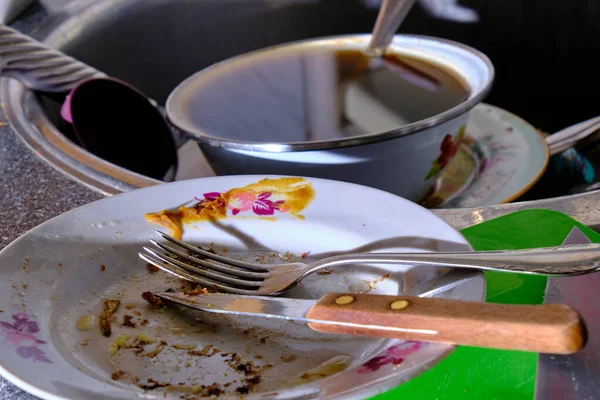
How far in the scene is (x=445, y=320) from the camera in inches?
11.6

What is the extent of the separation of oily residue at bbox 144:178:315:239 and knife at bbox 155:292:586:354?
12 cm

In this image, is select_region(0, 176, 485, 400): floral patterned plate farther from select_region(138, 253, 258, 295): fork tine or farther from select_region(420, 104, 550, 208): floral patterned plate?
select_region(420, 104, 550, 208): floral patterned plate

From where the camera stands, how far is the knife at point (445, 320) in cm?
27

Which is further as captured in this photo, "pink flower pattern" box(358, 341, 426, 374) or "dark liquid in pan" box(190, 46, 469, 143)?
"dark liquid in pan" box(190, 46, 469, 143)

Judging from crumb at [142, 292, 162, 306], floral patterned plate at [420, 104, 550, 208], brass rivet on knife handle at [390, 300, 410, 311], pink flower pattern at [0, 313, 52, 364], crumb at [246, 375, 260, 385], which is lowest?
floral patterned plate at [420, 104, 550, 208]

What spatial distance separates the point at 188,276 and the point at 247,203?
0.26 ft

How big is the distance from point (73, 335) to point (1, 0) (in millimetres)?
839

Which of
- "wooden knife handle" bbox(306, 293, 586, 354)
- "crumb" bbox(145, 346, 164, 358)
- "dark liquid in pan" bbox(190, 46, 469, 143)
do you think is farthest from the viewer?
"dark liquid in pan" bbox(190, 46, 469, 143)

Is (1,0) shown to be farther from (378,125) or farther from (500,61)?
(500,61)

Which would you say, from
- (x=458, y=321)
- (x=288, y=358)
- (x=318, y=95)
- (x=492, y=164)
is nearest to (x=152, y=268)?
(x=288, y=358)

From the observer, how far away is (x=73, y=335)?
39 cm

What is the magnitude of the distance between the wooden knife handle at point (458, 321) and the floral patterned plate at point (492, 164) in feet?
1.33

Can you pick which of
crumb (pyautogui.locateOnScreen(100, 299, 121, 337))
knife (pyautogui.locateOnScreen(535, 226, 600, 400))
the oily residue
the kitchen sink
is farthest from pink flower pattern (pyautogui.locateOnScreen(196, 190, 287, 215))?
the kitchen sink

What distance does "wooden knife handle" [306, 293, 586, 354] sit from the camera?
27 cm
